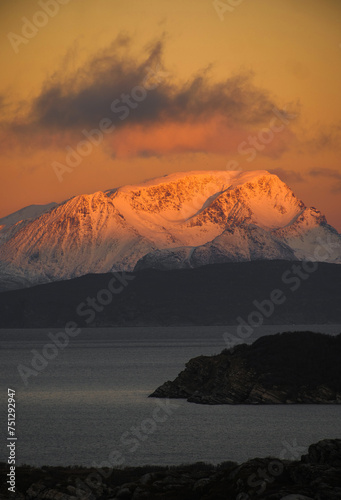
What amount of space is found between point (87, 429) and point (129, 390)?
42.5 meters

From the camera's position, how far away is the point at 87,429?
87688 mm

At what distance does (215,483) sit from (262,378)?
67.7 m

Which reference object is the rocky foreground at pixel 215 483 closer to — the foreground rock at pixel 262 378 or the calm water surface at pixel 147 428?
the calm water surface at pixel 147 428

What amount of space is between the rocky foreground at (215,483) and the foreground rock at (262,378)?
5576 cm

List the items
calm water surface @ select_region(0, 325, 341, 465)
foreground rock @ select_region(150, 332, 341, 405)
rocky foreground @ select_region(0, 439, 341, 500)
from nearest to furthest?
rocky foreground @ select_region(0, 439, 341, 500) → calm water surface @ select_region(0, 325, 341, 465) → foreground rock @ select_region(150, 332, 341, 405)

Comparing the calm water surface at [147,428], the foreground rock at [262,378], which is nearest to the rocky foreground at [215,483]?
the calm water surface at [147,428]

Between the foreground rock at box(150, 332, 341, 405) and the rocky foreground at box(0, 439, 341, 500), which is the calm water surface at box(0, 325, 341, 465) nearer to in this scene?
the foreground rock at box(150, 332, 341, 405)

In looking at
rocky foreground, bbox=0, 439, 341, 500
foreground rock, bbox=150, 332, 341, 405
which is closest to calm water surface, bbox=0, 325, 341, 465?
foreground rock, bbox=150, 332, 341, 405

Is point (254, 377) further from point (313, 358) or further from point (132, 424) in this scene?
point (132, 424)

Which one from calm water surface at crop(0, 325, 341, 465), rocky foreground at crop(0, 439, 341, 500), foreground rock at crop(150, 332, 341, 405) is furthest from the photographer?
foreground rock at crop(150, 332, 341, 405)

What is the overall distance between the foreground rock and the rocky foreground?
55762 millimetres

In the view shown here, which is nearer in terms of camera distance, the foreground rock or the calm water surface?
→ the calm water surface

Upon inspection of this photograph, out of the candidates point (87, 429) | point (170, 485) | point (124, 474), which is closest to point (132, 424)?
point (87, 429)

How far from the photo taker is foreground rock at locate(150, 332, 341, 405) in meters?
109
